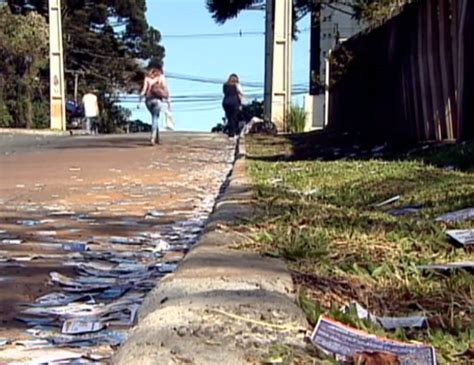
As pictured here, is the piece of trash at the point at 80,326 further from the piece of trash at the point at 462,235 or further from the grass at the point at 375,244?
the piece of trash at the point at 462,235

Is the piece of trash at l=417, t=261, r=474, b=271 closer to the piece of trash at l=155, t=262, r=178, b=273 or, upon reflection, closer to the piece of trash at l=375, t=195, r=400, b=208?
the piece of trash at l=155, t=262, r=178, b=273

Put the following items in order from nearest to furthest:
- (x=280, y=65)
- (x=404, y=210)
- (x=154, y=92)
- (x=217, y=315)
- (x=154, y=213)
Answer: (x=217, y=315) < (x=404, y=210) < (x=154, y=213) < (x=154, y=92) < (x=280, y=65)

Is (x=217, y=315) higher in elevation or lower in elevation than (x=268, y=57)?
lower

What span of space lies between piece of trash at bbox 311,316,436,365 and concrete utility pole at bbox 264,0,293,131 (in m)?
20.4

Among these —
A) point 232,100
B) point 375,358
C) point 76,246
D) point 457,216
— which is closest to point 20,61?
point 232,100

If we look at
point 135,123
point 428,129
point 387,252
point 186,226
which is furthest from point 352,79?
point 135,123

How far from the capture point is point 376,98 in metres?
13.3

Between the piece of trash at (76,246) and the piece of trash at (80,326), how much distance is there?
1629 millimetres

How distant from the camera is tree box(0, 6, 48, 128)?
36.9 metres

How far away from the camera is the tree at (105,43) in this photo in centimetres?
4769

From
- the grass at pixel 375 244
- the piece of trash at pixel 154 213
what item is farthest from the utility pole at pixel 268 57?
the piece of trash at pixel 154 213

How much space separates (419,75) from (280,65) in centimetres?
1255

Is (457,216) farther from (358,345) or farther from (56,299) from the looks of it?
(358,345)

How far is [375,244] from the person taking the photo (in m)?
4.21
